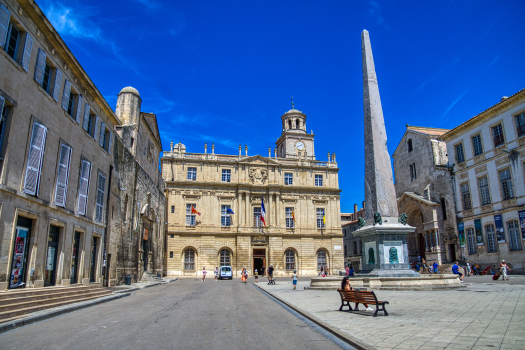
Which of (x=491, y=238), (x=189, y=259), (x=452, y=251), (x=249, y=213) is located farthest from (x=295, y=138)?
(x=491, y=238)

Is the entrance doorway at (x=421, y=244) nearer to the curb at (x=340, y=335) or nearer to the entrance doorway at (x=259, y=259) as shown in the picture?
the entrance doorway at (x=259, y=259)

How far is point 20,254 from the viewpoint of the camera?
36.6ft

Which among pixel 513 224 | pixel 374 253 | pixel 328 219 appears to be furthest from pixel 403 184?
pixel 374 253

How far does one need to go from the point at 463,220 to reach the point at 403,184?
10099 millimetres

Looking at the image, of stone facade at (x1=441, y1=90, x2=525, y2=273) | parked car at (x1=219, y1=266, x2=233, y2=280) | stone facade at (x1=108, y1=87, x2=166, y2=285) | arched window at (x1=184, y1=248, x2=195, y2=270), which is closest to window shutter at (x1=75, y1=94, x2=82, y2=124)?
stone facade at (x1=108, y1=87, x2=166, y2=285)

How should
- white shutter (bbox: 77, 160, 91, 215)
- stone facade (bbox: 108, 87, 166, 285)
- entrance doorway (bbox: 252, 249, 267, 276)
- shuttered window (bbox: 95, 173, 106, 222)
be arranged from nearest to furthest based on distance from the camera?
1. white shutter (bbox: 77, 160, 91, 215)
2. shuttered window (bbox: 95, 173, 106, 222)
3. stone facade (bbox: 108, 87, 166, 285)
4. entrance doorway (bbox: 252, 249, 267, 276)

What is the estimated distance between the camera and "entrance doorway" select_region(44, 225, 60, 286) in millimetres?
13078

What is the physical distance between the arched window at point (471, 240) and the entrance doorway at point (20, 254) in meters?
30.6

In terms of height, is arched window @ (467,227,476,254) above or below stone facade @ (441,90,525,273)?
below

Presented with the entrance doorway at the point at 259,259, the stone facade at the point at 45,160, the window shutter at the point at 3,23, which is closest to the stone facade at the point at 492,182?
the entrance doorway at the point at 259,259

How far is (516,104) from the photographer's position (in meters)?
25.6

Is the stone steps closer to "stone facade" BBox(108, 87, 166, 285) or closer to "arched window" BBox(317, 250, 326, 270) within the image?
"stone facade" BBox(108, 87, 166, 285)

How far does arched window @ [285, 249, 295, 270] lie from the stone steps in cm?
3034

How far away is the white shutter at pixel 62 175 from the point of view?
13411 millimetres
